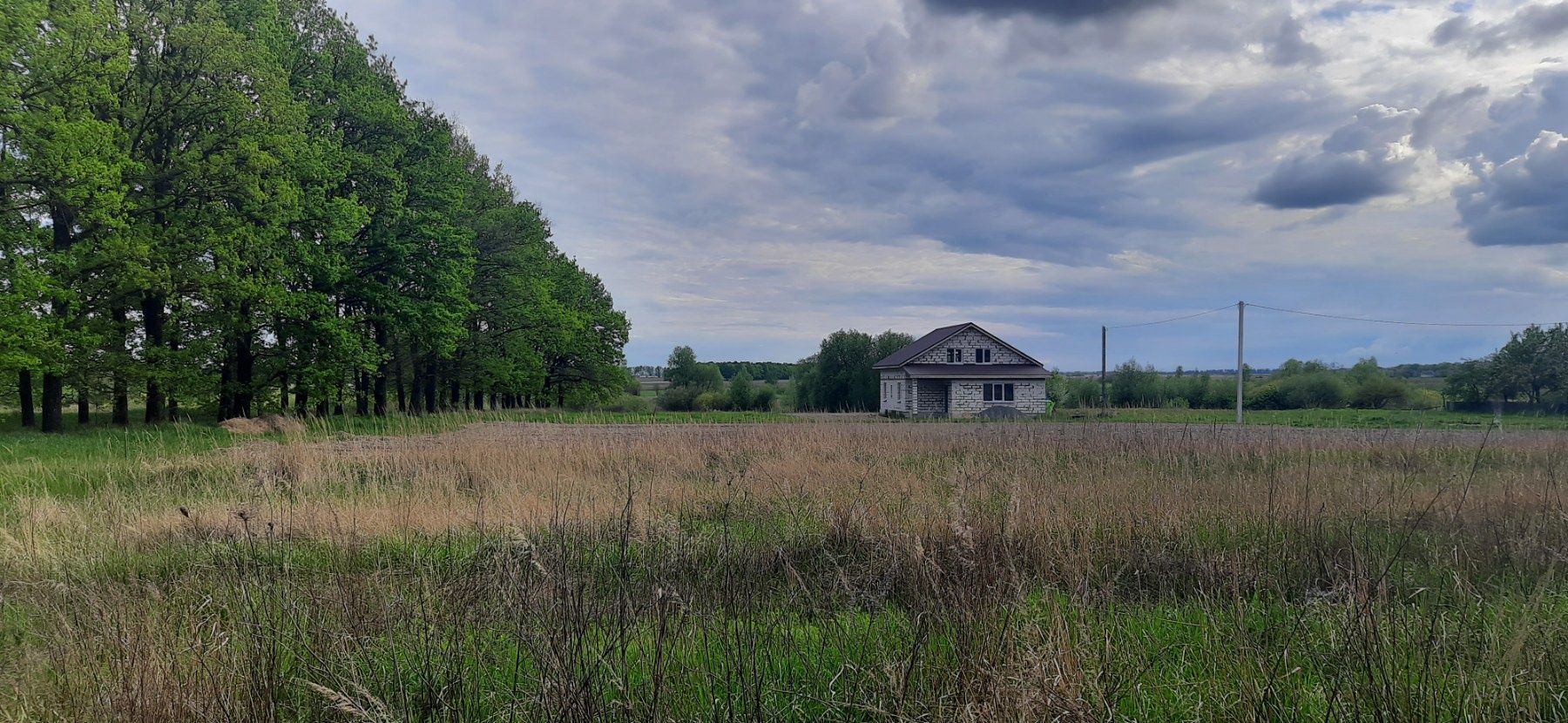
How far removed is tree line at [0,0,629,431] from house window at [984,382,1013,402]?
89.0 ft

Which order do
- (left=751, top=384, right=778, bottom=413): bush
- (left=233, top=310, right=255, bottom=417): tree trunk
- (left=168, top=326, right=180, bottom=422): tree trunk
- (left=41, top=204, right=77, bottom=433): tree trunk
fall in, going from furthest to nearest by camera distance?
(left=751, top=384, right=778, bottom=413): bush, (left=233, top=310, right=255, bottom=417): tree trunk, (left=168, top=326, right=180, bottom=422): tree trunk, (left=41, top=204, right=77, bottom=433): tree trunk

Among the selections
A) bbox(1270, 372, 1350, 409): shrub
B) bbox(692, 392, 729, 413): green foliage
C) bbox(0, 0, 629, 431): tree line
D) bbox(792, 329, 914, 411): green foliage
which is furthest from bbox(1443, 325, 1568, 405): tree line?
bbox(0, 0, 629, 431): tree line

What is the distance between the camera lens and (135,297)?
20062 millimetres

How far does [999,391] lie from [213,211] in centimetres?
3492

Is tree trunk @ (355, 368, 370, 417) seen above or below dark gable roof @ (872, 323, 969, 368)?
below

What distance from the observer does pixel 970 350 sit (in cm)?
4194

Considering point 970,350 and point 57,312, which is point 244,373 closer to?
point 57,312

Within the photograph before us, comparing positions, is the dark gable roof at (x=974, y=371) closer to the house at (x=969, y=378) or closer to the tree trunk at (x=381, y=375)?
the house at (x=969, y=378)

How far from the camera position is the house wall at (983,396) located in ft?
131

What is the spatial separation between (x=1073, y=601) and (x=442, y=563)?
4.90 meters

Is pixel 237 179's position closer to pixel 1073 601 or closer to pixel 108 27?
pixel 108 27

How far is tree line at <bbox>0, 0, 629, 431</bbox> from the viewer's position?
54.2 feet

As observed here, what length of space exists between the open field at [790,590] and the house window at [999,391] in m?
28.6

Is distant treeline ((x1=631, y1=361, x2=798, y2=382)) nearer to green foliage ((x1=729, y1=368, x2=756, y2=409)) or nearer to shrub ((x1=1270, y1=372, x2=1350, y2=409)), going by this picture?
green foliage ((x1=729, y1=368, x2=756, y2=409))
